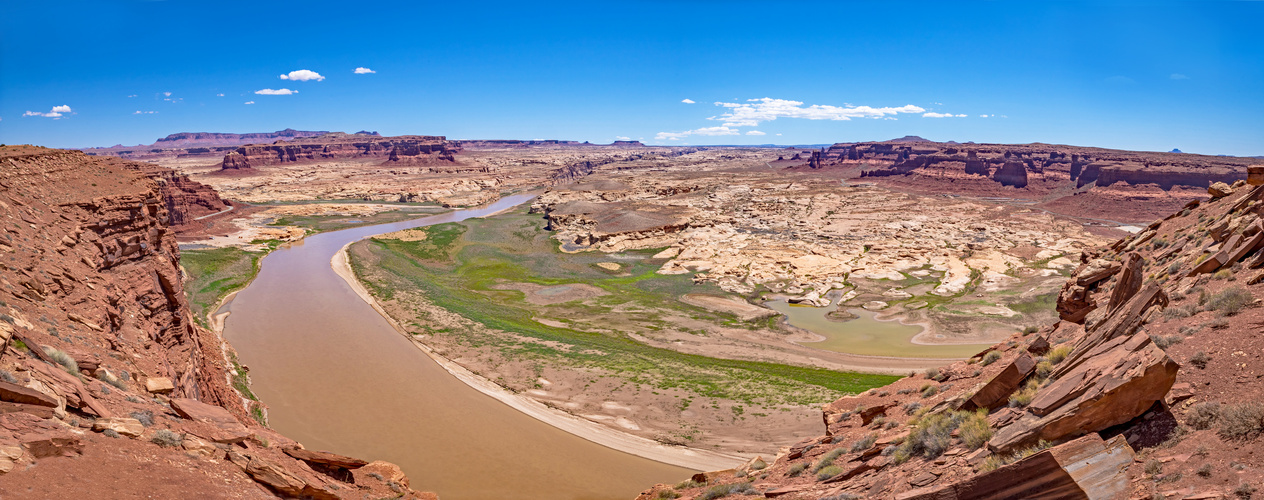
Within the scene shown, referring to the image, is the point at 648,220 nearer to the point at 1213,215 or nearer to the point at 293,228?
the point at 293,228

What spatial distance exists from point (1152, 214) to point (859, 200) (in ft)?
145

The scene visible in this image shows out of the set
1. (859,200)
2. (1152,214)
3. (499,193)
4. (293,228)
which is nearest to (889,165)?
(859,200)

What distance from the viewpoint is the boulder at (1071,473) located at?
7242 mm

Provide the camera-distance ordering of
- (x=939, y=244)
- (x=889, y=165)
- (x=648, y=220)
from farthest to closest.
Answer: (x=889, y=165) → (x=648, y=220) → (x=939, y=244)

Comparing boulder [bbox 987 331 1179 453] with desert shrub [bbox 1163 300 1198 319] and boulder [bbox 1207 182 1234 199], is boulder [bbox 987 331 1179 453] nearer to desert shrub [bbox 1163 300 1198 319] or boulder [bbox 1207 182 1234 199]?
desert shrub [bbox 1163 300 1198 319]

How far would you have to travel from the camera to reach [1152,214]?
88750 mm

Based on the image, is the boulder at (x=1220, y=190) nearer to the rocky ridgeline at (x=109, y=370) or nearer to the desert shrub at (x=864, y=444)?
the desert shrub at (x=864, y=444)

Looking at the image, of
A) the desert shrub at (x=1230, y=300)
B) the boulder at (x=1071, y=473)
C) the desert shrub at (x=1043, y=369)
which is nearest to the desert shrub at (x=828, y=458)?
the desert shrub at (x=1043, y=369)

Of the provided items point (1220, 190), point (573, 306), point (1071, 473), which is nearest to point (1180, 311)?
point (1071, 473)

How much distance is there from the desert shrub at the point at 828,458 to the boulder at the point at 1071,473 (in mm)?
5157

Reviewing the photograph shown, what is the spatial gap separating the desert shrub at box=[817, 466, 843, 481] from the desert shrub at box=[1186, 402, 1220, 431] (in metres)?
6.03

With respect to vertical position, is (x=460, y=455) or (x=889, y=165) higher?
(x=889, y=165)

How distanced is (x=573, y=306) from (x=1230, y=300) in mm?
36118

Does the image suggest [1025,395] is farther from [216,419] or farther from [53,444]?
[216,419]
